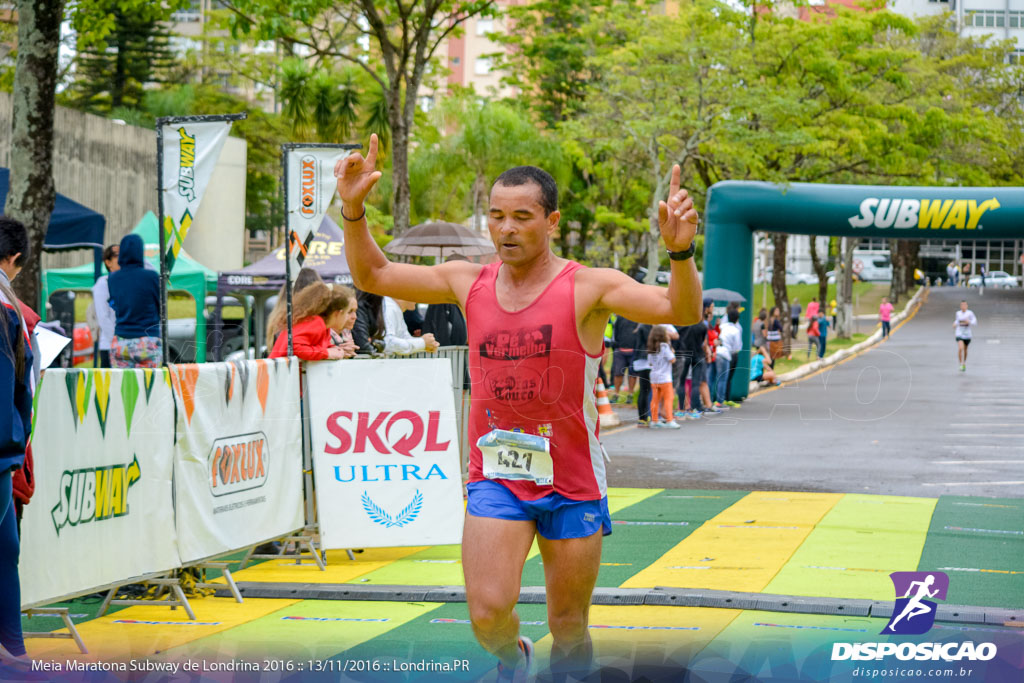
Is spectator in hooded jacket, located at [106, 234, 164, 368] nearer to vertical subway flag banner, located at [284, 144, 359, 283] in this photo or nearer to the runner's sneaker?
vertical subway flag banner, located at [284, 144, 359, 283]

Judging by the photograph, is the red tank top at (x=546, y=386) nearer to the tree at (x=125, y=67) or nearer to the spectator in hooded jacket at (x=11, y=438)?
the spectator in hooded jacket at (x=11, y=438)

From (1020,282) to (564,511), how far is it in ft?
87.6

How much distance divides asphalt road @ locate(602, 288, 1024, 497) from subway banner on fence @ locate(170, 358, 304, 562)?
16.5 feet

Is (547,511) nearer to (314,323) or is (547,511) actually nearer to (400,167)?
(314,323)

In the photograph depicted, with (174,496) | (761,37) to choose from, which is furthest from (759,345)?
(174,496)

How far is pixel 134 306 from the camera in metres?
10.7

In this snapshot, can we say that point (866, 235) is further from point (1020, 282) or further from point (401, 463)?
point (401, 463)

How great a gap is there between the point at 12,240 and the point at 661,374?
1230 centimetres

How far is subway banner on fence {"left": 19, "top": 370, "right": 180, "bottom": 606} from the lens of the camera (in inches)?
210

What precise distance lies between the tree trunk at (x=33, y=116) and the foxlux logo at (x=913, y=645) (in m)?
6.47

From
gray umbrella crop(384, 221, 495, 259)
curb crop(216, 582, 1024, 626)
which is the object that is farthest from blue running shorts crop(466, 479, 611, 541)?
gray umbrella crop(384, 221, 495, 259)

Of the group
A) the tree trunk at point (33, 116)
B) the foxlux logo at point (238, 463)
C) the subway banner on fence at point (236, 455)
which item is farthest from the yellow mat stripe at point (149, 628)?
the tree trunk at point (33, 116)

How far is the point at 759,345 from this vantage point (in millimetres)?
25156

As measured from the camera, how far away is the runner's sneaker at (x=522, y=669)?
13.0 ft
